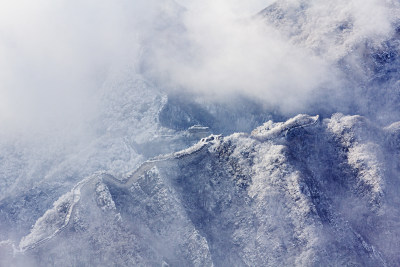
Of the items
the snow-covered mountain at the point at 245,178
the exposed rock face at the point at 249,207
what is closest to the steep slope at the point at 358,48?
the snow-covered mountain at the point at 245,178

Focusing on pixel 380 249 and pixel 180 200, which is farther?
pixel 180 200

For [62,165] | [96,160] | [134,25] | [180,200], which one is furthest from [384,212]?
[134,25]

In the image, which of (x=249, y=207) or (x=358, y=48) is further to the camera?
(x=358, y=48)

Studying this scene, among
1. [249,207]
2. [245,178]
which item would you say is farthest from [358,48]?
[249,207]

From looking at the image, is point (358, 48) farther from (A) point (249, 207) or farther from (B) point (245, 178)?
(A) point (249, 207)

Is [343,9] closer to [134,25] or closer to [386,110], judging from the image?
[386,110]

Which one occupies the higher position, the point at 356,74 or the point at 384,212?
the point at 356,74
